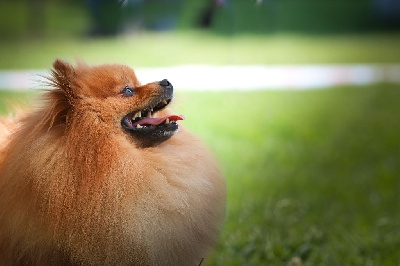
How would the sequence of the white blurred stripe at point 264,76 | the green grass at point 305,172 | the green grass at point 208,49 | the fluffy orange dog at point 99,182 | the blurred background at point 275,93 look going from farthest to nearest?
the green grass at point 208,49 < the white blurred stripe at point 264,76 < the blurred background at point 275,93 < the green grass at point 305,172 < the fluffy orange dog at point 99,182

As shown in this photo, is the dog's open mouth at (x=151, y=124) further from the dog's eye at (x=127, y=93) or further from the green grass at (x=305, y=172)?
the green grass at (x=305, y=172)

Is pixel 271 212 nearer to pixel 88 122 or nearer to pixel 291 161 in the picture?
pixel 291 161

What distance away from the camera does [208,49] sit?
10164mm

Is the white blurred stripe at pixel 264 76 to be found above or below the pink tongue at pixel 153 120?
below

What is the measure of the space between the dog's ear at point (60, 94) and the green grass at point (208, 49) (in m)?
5.49

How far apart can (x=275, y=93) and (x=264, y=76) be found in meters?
1.45

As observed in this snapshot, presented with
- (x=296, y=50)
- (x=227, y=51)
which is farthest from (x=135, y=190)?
(x=296, y=50)

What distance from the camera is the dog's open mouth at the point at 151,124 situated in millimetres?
2184

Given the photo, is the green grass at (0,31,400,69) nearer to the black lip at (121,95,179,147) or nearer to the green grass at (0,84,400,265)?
the green grass at (0,84,400,265)

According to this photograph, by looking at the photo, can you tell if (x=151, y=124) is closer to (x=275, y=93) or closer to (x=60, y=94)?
(x=60, y=94)

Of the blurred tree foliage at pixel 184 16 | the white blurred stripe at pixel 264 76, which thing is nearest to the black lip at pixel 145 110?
the blurred tree foliage at pixel 184 16

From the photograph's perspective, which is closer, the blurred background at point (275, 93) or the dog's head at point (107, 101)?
the dog's head at point (107, 101)

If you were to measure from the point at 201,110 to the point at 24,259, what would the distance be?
13.3ft

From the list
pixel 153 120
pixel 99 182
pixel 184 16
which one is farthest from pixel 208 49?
pixel 99 182
